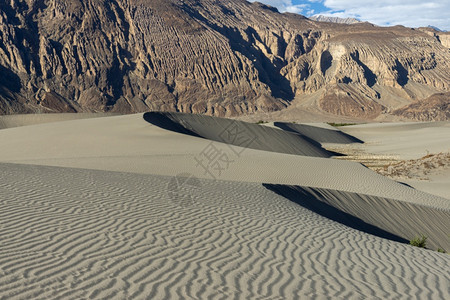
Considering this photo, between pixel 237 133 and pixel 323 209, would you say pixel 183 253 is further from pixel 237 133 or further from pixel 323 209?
pixel 237 133

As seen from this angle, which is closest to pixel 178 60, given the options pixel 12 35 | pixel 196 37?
pixel 196 37

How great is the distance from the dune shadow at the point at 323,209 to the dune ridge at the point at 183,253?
1.98 m

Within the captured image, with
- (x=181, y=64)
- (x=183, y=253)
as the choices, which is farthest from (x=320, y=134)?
(x=181, y=64)

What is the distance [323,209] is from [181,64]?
375 feet

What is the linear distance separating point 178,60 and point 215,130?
85314 millimetres

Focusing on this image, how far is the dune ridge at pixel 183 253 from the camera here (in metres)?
4.68

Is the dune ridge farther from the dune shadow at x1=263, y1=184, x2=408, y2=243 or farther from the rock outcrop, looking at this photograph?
the rock outcrop

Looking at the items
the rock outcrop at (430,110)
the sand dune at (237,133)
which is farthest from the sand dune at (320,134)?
the rock outcrop at (430,110)

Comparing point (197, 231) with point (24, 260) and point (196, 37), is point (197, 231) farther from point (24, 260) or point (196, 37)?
point (196, 37)

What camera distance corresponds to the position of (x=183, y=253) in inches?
231

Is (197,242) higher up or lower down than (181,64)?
lower down

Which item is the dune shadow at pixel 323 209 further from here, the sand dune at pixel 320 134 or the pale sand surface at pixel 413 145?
the sand dune at pixel 320 134

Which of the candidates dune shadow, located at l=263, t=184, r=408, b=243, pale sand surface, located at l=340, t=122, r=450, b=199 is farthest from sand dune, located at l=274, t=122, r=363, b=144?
dune shadow, located at l=263, t=184, r=408, b=243

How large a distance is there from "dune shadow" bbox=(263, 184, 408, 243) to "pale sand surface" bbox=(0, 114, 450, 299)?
0.29 m
